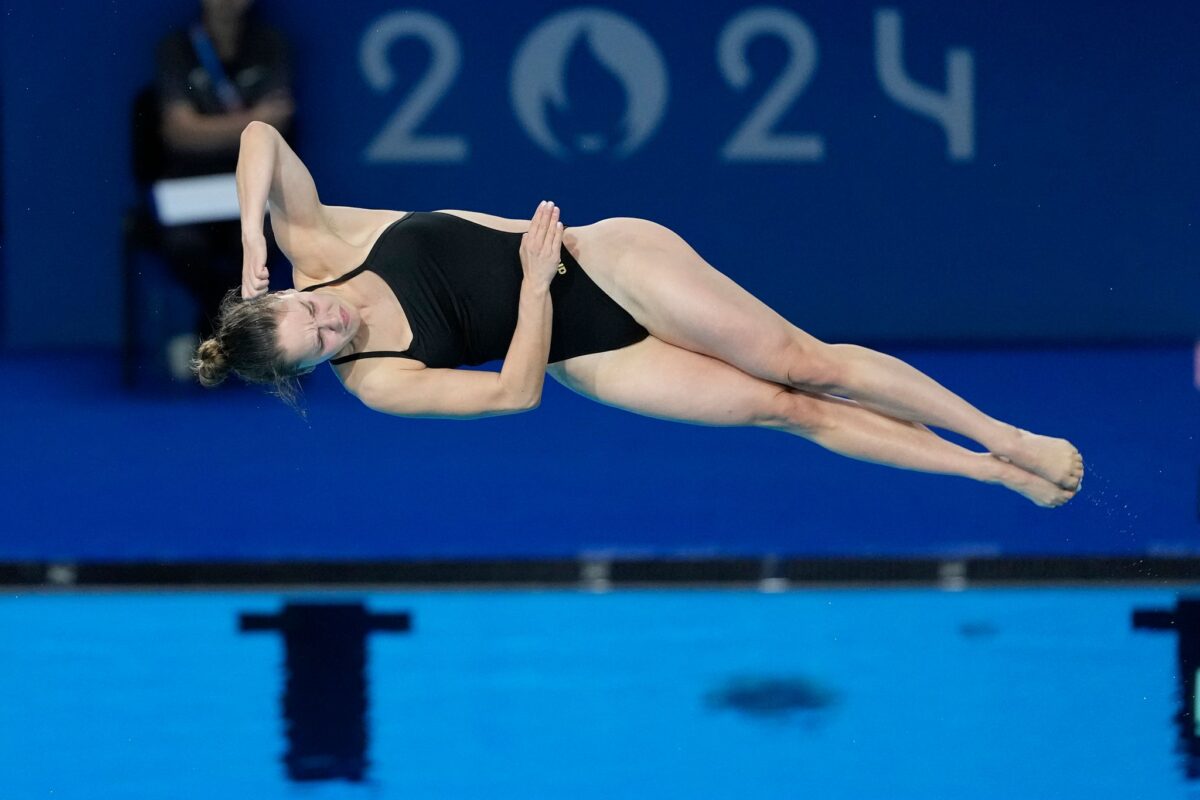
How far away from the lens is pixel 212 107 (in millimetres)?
6453

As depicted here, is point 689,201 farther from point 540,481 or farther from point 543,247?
point 543,247

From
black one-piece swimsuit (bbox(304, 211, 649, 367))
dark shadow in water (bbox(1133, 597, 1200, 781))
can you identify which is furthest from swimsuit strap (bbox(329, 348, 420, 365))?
dark shadow in water (bbox(1133, 597, 1200, 781))

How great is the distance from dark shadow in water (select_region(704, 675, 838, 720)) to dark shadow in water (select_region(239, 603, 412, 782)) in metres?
A: 1.14

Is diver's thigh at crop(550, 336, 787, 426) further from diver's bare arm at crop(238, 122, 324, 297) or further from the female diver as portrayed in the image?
diver's bare arm at crop(238, 122, 324, 297)

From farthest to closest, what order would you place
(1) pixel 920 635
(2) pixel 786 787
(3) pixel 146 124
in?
(3) pixel 146 124 < (1) pixel 920 635 < (2) pixel 786 787

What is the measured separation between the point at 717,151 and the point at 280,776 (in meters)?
3.60

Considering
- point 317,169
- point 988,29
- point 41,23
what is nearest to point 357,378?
point 317,169

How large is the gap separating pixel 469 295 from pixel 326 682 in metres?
1.88

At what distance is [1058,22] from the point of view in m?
6.83

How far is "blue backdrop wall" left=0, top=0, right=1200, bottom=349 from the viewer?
6641mm

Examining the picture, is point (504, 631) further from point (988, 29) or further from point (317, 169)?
point (988, 29)

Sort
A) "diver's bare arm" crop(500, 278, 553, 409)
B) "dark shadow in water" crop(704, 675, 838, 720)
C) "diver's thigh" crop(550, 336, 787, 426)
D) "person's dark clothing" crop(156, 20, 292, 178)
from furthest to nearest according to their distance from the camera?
"person's dark clothing" crop(156, 20, 292, 178)
"dark shadow in water" crop(704, 675, 838, 720)
"diver's thigh" crop(550, 336, 787, 426)
"diver's bare arm" crop(500, 278, 553, 409)

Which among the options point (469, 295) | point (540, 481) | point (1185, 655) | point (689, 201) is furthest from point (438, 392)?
point (689, 201)

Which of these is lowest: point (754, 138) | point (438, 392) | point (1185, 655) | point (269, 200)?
point (1185, 655)
